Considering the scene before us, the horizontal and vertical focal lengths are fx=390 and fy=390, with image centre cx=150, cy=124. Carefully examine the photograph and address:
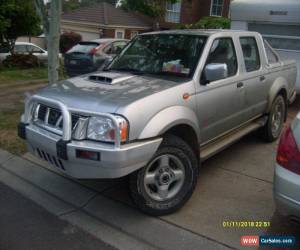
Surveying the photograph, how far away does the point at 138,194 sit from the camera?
145 inches

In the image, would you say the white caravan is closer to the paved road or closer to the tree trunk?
the tree trunk

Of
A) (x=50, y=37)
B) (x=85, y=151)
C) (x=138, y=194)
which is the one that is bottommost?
(x=138, y=194)

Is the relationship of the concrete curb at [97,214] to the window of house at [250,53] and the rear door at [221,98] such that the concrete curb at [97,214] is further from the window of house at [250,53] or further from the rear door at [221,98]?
the window of house at [250,53]

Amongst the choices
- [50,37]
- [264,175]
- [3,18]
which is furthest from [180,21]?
[264,175]

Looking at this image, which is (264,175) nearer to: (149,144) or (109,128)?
(149,144)

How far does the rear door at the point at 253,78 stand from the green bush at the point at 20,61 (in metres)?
13.7

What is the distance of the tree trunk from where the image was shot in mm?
6488

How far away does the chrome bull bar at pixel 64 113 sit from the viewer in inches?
131

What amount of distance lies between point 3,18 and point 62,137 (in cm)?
1395

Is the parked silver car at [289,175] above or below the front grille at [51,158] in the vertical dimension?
above

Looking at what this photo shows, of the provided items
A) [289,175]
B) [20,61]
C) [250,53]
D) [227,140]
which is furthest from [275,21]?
[20,61]

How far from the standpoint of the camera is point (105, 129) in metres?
3.39

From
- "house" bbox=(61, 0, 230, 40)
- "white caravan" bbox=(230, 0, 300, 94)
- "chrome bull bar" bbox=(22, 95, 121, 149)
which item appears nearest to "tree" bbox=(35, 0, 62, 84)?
"chrome bull bar" bbox=(22, 95, 121, 149)

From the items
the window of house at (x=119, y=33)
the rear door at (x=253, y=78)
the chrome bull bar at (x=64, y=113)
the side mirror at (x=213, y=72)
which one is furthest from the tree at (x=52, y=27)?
the window of house at (x=119, y=33)
